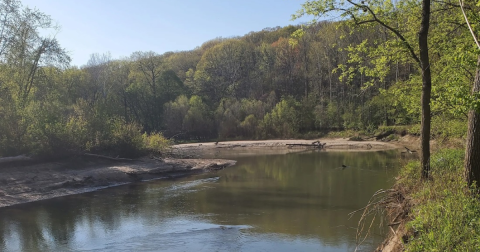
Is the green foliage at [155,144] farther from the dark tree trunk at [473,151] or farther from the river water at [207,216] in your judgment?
the dark tree trunk at [473,151]

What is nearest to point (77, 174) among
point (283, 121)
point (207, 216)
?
point (207, 216)

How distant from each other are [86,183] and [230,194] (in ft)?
33.2

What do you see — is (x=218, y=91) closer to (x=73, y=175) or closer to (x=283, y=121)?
(x=283, y=121)

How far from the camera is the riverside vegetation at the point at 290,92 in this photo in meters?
9.18

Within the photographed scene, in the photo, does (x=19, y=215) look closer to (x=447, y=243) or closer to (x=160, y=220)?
(x=160, y=220)

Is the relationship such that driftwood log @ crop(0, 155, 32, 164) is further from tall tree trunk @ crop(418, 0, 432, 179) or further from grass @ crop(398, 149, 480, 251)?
tall tree trunk @ crop(418, 0, 432, 179)

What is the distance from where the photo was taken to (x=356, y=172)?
86.6 ft

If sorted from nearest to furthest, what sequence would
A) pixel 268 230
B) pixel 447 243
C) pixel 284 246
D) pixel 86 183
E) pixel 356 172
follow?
pixel 447 243 → pixel 284 246 → pixel 268 230 → pixel 86 183 → pixel 356 172

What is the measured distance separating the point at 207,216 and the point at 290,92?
59.1 m

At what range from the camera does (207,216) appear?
54.0ft

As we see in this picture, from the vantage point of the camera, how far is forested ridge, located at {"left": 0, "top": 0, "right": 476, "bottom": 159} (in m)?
16.9

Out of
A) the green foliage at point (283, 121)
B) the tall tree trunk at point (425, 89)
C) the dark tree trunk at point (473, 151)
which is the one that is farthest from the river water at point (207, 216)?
the green foliage at point (283, 121)

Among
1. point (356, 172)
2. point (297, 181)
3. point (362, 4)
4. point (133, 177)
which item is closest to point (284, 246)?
point (362, 4)

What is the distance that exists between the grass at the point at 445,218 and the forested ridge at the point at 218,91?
6.28 ft
